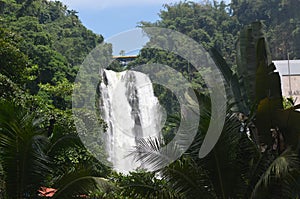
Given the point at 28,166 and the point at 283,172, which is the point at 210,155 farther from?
the point at 28,166

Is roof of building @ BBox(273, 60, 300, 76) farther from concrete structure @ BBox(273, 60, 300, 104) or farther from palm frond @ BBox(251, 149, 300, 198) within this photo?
palm frond @ BBox(251, 149, 300, 198)

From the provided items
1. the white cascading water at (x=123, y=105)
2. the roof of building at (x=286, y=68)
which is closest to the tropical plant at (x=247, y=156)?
the roof of building at (x=286, y=68)

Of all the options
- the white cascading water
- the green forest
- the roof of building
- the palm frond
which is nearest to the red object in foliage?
the green forest

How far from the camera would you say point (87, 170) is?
6.40 m

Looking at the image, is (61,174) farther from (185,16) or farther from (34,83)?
(185,16)

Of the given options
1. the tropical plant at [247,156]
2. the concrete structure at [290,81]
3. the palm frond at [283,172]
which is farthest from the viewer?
the concrete structure at [290,81]

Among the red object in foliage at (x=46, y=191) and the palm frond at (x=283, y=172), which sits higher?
the palm frond at (x=283, y=172)

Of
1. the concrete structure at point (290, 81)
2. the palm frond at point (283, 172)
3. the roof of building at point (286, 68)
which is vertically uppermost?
the roof of building at point (286, 68)

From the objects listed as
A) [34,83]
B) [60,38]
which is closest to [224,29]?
[60,38]

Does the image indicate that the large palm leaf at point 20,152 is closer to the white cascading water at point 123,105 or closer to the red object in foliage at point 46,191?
the red object in foliage at point 46,191

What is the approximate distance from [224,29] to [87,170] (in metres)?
36.6

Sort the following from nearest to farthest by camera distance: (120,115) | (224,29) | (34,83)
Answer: (120,115), (34,83), (224,29)

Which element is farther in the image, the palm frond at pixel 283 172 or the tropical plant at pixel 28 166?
the tropical plant at pixel 28 166

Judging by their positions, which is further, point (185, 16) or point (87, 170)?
point (185, 16)
